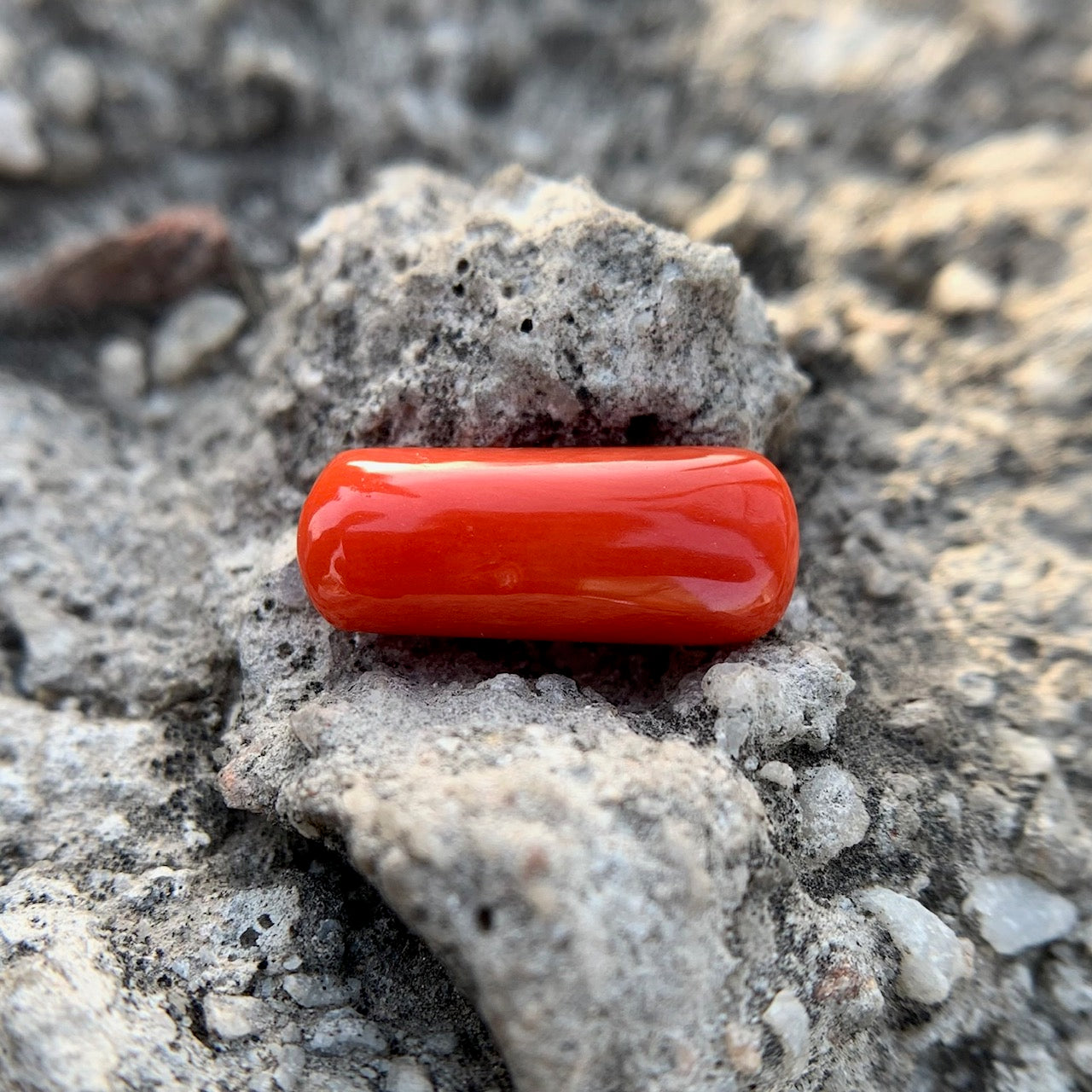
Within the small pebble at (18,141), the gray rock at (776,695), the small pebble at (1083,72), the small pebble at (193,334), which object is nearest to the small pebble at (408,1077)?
the gray rock at (776,695)

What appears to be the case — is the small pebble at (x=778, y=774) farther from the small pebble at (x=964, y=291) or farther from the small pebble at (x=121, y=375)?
the small pebble at (x=121, y=375)

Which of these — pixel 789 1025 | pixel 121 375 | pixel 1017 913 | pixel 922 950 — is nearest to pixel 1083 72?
pixel 1017 913

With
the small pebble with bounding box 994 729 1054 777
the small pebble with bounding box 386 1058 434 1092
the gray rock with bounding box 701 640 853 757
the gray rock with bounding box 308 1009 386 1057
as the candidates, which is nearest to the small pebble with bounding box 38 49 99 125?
the gray rock with bounding box 701 640 853 757

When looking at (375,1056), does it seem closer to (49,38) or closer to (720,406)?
(720,406)

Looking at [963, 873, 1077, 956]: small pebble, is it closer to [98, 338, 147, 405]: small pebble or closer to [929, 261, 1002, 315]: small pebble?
[929, 261, 1002, 315]: small pebble

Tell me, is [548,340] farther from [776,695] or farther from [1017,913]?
[1017,913]

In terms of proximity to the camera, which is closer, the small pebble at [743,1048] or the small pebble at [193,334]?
the small pebble at [743,1048]
